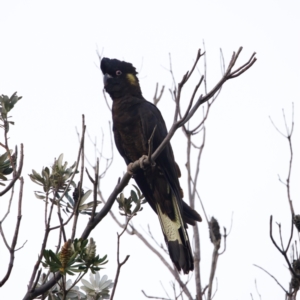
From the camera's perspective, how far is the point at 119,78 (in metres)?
5.61

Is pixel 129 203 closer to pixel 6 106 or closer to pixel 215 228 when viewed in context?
pixel 6 106

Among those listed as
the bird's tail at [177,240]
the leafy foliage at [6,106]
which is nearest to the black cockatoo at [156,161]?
the bird's tail at [177,240]

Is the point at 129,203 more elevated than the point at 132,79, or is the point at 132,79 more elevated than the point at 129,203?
the point at 132,79

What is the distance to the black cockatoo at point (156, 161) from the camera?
4844 millimetres

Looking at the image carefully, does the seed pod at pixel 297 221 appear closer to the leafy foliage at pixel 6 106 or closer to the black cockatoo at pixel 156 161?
the black cockatoo at pixel 156 161

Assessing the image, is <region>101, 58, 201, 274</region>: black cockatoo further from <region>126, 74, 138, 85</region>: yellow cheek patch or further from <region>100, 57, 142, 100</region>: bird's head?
<region>126, 74, 138, 85</region>: yellow cheek patch

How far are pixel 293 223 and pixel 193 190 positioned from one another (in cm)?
175

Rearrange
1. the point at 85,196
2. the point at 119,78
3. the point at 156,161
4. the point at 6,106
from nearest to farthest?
1. the point at 6,106
2. the point at 85,196
3. the point at 156,161
4. the point at 119,78

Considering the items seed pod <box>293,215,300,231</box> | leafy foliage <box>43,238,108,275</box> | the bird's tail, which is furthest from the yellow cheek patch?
leafy foliage <box>43,238,108,275</box>

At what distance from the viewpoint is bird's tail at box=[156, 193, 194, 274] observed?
14.5 ft

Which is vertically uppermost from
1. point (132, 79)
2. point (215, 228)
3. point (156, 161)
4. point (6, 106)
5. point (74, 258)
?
point (132, 79)

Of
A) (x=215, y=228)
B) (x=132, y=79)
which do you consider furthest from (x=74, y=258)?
(x=132, y=79)

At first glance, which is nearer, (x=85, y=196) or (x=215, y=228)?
(x=85, y=196)

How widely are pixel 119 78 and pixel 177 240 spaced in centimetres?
201
